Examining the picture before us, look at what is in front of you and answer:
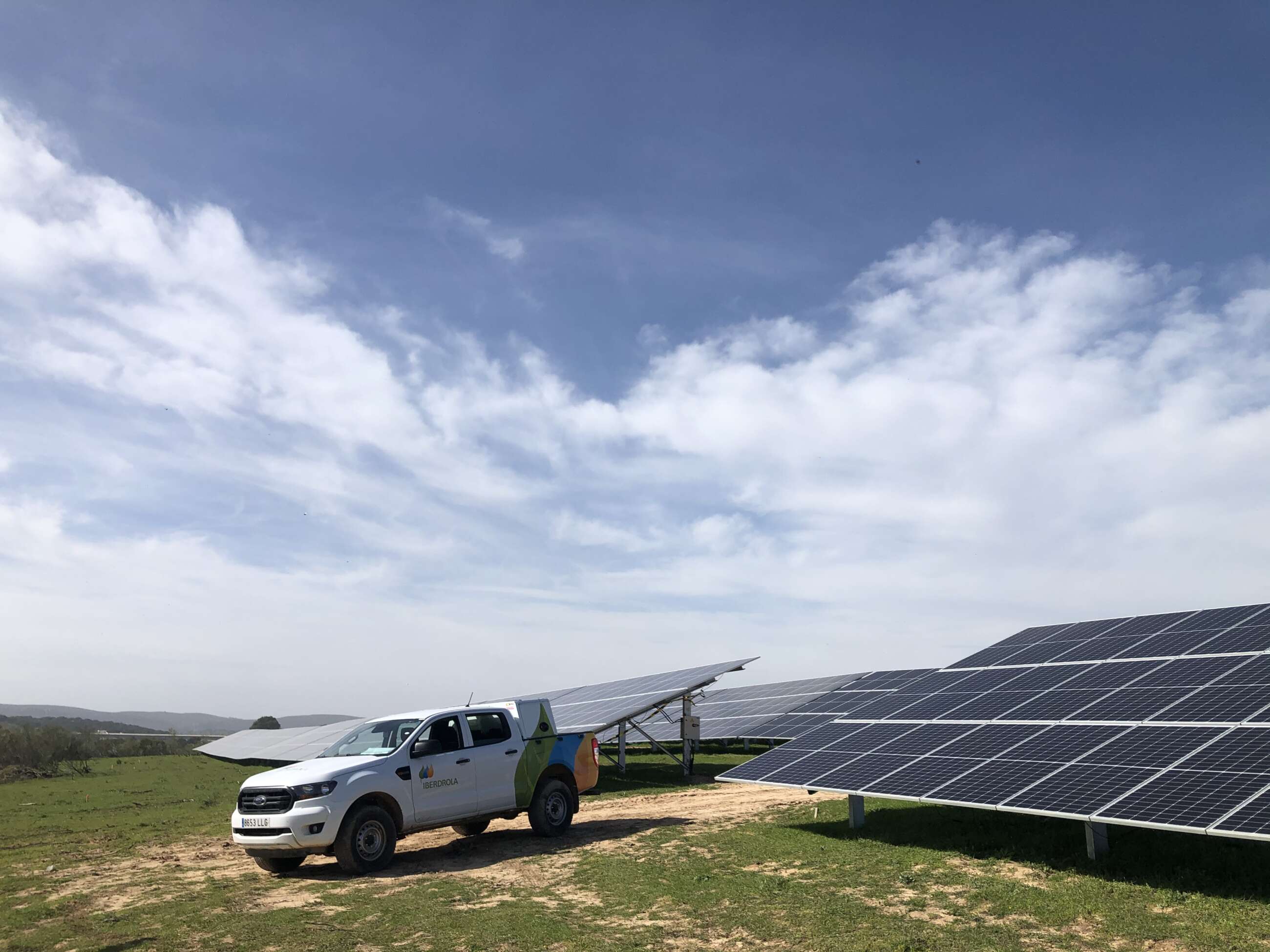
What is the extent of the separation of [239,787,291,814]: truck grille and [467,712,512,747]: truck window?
3304 millimetres

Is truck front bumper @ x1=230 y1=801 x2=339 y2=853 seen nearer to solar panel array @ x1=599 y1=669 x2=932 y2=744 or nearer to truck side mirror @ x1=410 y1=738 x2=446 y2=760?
truck side mirror @ x1=410 y1=738 x2=446 y2=760

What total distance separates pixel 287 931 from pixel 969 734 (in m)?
10.5

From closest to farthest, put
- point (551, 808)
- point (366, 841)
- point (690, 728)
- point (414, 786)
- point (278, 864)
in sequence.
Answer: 1. point (366, 841)
2. point (278, 864)
3. point (414, 786)
4. point (551, 808)
5. point (690, 728)

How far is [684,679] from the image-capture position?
2862 centimetres

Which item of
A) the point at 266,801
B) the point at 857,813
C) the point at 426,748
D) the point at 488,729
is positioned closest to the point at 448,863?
the point at 426,748

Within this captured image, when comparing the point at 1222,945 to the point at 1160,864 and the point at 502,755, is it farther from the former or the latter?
the point at 502,755

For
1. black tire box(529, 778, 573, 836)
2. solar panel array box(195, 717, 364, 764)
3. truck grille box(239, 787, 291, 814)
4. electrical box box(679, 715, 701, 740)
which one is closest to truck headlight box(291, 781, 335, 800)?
truck grille box(239, 787, 291, 814)

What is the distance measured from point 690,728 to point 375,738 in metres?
14.6

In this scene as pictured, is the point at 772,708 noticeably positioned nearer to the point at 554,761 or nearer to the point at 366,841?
the point at 554,761

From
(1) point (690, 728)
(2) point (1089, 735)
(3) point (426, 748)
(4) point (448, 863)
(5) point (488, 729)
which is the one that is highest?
(5) point (488, 729)

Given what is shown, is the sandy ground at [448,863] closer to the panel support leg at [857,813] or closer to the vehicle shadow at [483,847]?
the vehicle shadow at [483,847]

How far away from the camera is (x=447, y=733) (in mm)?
15523

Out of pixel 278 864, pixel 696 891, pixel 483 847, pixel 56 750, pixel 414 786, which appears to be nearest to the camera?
pixel 696 891

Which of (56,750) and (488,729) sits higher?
(488,729)
